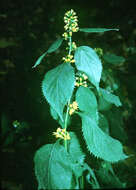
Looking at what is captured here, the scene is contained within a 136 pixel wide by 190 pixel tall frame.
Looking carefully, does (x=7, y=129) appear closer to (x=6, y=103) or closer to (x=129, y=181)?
(x=6, y=103)

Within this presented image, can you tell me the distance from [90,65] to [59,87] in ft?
0.37

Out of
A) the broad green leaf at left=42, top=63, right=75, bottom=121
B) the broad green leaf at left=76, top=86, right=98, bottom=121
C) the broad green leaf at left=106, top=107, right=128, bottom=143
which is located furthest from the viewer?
the broad green leaf at left=106, top=107, right=128, bottom=143

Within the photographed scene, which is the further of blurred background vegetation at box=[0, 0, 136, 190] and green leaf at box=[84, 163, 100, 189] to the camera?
blurred background vegetation at box=[0, 0, 136, 190]

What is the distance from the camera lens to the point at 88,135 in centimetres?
70

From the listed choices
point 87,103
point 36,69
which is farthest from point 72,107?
point 36,69

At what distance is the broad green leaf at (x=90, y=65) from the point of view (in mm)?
619

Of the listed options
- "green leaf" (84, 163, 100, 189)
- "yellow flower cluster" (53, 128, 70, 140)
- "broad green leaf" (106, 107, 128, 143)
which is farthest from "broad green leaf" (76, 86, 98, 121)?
"broad green leaf" (106, 107, 128, 143)

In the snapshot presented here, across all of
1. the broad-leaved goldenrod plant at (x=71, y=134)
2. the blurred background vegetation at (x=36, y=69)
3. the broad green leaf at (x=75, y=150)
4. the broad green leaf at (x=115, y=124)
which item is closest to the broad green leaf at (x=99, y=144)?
the broad-leaved goldenrod plant at (x=71, y=134)

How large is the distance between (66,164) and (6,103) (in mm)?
894

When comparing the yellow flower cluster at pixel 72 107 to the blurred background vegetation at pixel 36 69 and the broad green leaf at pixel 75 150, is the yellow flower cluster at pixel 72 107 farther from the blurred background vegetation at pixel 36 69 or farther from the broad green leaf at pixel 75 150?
the blurred background vegetation at pixel 36 69

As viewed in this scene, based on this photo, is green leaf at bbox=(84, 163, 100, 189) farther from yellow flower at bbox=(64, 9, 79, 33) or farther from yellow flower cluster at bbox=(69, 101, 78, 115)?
yellow flower at bbox=(64, 9, 79, 33)

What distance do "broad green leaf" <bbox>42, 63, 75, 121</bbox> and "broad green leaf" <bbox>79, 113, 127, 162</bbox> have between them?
163 mm

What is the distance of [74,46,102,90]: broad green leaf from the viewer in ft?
2.03

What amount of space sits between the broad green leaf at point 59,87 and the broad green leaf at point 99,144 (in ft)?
0.53
